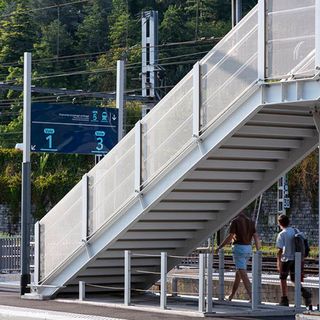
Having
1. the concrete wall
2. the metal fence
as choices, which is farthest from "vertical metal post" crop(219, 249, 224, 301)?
the concrete wall

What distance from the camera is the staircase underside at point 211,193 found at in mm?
17094

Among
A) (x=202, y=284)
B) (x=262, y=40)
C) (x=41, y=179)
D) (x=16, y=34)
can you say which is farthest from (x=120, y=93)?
(x=16, y=34)

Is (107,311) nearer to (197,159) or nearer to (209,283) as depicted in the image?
(209,283)

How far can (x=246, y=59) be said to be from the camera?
16266 millimetres

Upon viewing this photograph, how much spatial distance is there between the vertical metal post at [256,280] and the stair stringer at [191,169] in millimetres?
1448

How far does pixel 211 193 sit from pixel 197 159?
5.79ft

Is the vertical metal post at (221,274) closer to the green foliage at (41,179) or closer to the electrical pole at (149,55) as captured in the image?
the electrical pole at (149,55)

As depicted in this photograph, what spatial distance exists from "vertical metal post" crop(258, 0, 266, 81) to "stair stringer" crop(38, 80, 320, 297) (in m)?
0.22

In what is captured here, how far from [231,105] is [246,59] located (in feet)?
2.41

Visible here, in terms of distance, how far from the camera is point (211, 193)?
18734mm

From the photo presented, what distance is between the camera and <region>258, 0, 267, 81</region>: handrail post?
15859mm

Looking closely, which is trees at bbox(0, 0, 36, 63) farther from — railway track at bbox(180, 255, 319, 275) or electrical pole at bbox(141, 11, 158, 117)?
railway track at bbox(180, 255, 319, 275)

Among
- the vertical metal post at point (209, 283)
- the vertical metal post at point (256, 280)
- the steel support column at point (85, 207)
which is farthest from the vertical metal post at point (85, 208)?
the vertical metal post at point (256, 280)

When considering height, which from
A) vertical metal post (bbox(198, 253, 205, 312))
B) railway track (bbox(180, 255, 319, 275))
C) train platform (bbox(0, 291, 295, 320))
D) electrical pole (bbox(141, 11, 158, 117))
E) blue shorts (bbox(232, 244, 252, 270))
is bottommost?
train platform (bbox(0, 291, 295, 320))
